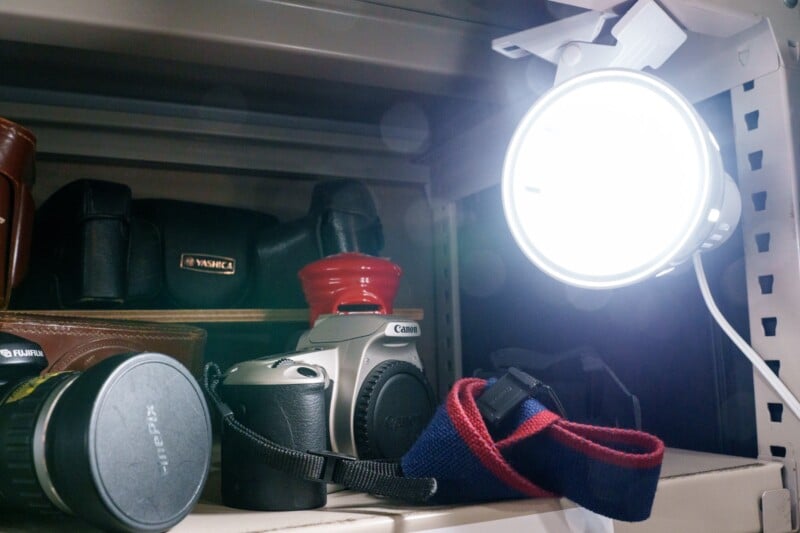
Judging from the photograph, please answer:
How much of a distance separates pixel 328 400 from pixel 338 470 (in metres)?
0.14

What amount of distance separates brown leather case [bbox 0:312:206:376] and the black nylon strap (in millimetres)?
246

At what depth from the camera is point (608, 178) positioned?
645mm

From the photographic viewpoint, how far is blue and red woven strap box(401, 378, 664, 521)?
0.51 meters

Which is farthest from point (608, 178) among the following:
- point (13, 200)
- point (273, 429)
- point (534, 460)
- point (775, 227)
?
point (13, 200)

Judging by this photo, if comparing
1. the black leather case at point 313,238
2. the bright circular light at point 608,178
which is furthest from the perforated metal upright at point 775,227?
the black leather case at point 313,238

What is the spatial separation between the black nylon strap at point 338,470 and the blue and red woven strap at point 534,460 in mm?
24

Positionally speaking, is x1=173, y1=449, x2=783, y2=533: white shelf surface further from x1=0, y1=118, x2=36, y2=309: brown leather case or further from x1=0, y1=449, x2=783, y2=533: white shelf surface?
x1=0, y1=118, x2=36, y2=309: brown leather case

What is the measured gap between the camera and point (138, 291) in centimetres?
86

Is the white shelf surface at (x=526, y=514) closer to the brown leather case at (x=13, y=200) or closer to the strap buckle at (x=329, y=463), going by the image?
the strap buckle at (x=329, y=463)

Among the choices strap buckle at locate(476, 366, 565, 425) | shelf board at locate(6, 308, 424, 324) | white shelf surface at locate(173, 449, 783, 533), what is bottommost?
white shelf surface at locate(173, 449, 783, 533)

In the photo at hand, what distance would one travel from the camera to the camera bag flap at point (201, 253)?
0.89 meters

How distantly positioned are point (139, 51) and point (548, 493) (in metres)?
0.55

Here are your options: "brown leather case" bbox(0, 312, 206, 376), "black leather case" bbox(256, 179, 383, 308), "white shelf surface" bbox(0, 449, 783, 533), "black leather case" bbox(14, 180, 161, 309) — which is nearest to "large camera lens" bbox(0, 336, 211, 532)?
"white shelf surface" bbox(0, 449, 783, 533)

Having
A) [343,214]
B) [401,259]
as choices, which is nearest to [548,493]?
[343,214]
